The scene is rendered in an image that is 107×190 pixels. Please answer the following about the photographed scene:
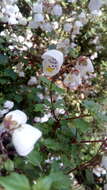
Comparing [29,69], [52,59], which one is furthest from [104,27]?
[52,59]

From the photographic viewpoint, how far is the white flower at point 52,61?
Answer: 4.11 feet

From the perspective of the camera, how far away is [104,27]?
11.6ft

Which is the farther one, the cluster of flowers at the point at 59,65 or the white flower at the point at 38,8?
the white flower at the point at 38,8

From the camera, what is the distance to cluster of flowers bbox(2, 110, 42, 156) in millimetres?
795

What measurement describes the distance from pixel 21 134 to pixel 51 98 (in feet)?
1.52

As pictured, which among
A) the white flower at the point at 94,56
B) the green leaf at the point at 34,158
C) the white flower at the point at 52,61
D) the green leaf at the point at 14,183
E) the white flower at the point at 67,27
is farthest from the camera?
the white flower at the point at 94,56

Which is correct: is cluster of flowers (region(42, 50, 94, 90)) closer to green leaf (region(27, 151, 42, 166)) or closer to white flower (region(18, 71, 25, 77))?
green leaf (region(27, 151, 42, 166))

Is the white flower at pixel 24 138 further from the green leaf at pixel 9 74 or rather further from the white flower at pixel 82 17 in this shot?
the white flower at pixel 82 17

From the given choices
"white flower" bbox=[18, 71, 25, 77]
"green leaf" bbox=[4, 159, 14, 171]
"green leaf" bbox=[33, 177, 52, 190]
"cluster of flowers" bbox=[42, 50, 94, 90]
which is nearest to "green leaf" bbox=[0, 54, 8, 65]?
"white flower" bbox=[18, 71, 25, 77]

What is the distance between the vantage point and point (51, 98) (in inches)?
49.3

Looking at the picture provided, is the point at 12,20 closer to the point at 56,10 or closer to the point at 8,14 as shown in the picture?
the point at 8,14

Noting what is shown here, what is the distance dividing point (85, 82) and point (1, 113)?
1.79m

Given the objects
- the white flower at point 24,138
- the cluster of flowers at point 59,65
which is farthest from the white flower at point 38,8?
the white flower at point 24,138

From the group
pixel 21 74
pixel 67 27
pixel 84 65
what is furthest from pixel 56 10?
pixel 84 65
